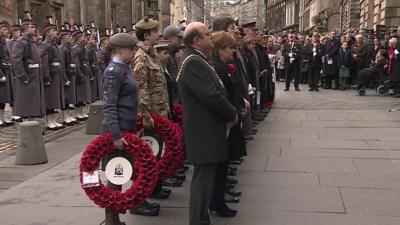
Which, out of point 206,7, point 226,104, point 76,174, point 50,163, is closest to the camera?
point 226,104

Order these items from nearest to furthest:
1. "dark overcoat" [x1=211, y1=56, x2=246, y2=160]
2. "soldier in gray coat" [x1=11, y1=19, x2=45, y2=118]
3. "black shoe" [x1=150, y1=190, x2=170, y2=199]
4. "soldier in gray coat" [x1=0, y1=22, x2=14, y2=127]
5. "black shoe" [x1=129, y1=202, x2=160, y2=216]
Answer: "dark overcoat" [x1=211, y1=56, x2=246, y2=160] → "black shoe" [x1=129, y1=202, x2=160, y2=216] → "black shoe" [x1=150, y1=190, x2=170, y2=199] → "soldier in gray coat" [x1=11, y1=19, x2=45, y2=118] → "soldier in gray coat" [x1=0, y1=22, x2=14, y2=127]

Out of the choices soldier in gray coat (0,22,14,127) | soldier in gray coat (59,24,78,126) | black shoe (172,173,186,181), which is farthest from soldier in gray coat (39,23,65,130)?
black shoe (172,173,186,181)

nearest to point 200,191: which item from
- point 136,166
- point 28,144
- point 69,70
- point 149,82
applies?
point 136,166

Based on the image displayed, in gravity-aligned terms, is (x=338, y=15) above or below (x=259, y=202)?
above

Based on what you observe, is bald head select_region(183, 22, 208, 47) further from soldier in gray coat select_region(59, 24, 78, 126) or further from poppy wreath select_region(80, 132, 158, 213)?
soldier in gray coat select_region(59, 24, 78, 126)

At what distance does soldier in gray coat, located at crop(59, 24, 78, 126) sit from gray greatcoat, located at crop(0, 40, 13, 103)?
1.25 metres

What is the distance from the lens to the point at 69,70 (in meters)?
12.1

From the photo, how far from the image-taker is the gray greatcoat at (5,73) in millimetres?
12023

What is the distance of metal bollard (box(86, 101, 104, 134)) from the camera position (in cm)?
1080

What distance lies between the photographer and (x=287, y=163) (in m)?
7.84

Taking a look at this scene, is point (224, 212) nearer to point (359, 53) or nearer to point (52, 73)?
point (52, 73)

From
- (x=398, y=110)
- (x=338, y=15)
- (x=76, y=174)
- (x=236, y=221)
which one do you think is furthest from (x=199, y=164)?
(x=338, y=15)

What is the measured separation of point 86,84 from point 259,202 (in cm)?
810

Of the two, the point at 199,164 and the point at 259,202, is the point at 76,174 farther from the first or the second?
the point at 199,164
